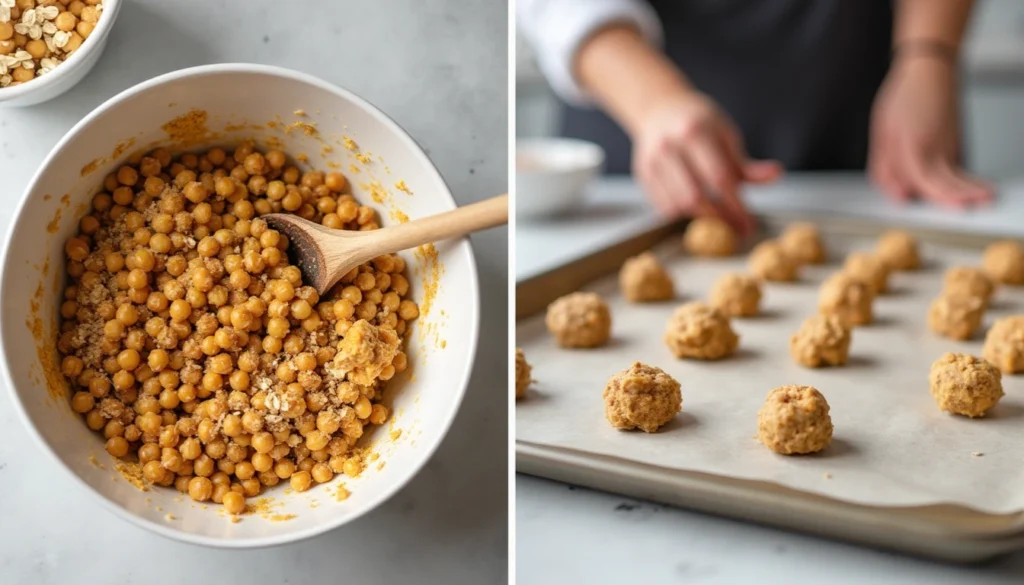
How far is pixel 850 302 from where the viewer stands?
161cm

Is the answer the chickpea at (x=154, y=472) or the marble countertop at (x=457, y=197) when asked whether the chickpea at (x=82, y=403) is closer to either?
the chickpea at (x=154, y=472)

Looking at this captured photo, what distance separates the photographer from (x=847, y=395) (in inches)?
52.7

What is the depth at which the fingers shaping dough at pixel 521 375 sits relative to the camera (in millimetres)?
1312

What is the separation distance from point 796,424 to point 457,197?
27.8 inches

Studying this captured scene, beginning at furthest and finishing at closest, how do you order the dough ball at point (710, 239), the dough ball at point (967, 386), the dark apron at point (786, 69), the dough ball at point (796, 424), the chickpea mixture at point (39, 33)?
the dark apron at point (786, 69) → the dough ball at point (710, 239) → the chickpea mixture at point (39, 33) → the dough ball at point (967, 386) → the dough ball at point (796, 424)

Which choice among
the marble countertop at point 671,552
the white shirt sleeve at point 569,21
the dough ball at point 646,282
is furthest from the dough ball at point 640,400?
the white shirt sleeve at point 569,21

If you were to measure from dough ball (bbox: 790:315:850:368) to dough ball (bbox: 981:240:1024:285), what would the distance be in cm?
54

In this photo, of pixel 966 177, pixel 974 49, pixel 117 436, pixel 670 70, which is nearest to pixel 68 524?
pixel 117 436

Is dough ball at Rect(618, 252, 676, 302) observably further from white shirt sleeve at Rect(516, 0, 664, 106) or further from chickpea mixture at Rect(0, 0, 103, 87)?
chickpea mixture at Rect(0, 0, 103, 87)

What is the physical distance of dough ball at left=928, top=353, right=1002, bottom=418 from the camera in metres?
1.22

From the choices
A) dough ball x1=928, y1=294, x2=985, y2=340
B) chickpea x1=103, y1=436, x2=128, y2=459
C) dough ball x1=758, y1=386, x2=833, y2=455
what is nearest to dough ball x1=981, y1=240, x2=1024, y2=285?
dough ball x1=928, y1=294, x2=985, y2=340

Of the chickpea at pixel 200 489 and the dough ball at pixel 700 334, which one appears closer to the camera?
the chickpea at pixel 200 489

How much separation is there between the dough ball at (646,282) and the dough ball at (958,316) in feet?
1.53

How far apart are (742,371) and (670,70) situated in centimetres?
88
